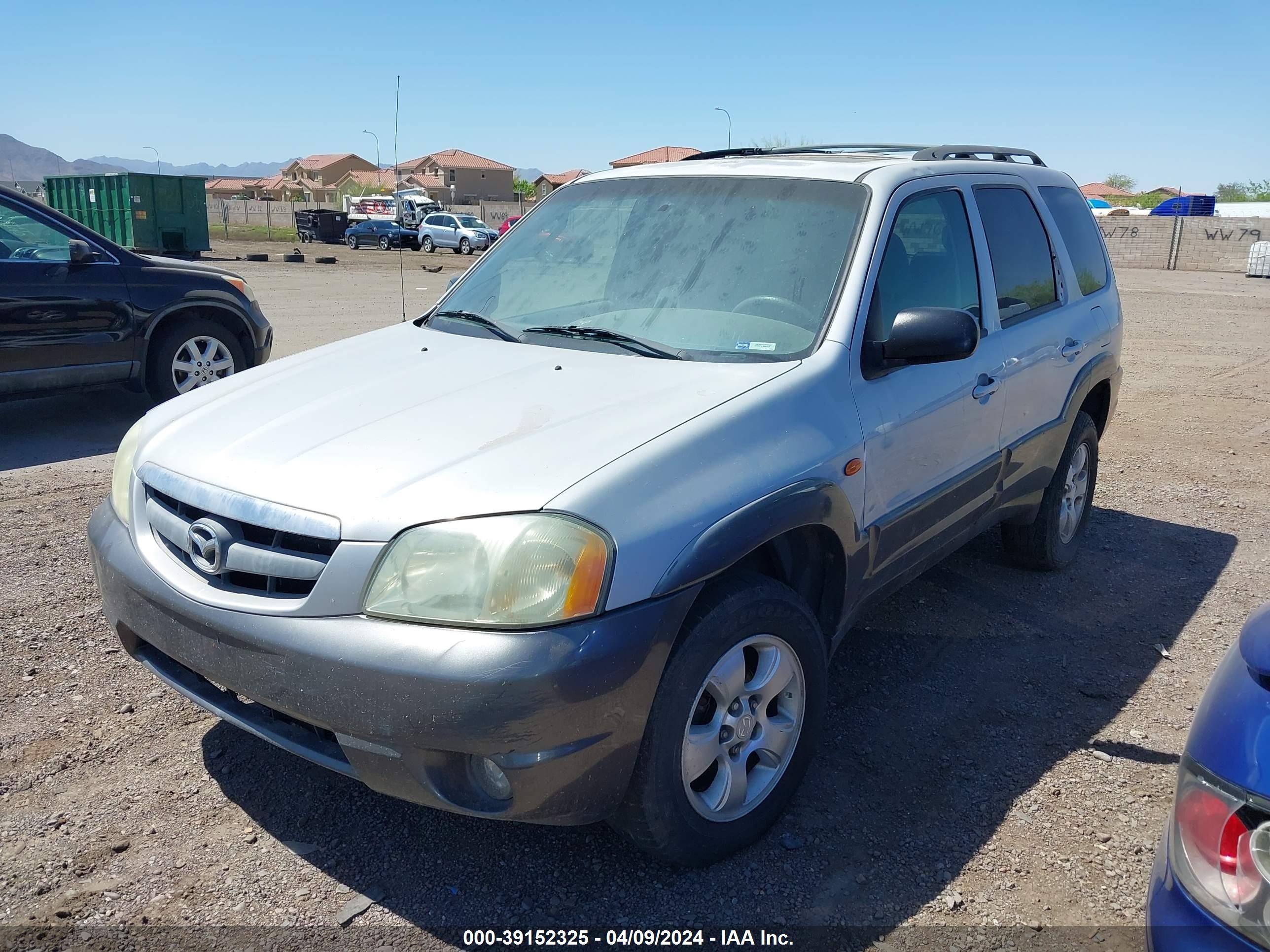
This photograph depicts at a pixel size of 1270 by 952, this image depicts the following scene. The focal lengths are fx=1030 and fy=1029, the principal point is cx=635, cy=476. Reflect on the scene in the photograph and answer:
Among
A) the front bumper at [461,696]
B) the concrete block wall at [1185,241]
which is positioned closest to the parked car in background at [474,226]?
the concrete block wall at [1185,241]

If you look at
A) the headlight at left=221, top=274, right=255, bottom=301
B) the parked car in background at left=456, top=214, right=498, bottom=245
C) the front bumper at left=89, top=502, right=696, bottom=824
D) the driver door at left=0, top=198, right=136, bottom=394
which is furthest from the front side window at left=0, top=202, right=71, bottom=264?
the parked car in background at left=456, top=214, right=498, bottom=245

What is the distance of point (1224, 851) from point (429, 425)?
6.68ft

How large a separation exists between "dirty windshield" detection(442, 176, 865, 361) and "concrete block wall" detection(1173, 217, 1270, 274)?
3651 cm

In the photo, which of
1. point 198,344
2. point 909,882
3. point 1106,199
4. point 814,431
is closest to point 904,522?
point 814,431

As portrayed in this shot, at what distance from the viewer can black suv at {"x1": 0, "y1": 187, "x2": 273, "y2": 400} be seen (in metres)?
6.81

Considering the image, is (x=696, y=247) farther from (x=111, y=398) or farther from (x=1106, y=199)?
(x=1106, y=199)

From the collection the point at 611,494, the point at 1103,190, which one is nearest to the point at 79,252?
the point at 611,494

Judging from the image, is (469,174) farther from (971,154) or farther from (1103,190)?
(971,154)

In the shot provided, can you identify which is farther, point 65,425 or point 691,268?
point 65,425

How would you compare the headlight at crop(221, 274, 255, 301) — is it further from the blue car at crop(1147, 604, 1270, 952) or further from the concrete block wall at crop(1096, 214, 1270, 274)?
the concrete block wall at crop(1096, 214, 1270, 274)

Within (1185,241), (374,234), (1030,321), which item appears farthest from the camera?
(374,234)

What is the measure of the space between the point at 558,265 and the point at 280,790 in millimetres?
2091

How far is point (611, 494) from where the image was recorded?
7.91 feet

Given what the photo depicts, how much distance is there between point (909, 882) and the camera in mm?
2793
